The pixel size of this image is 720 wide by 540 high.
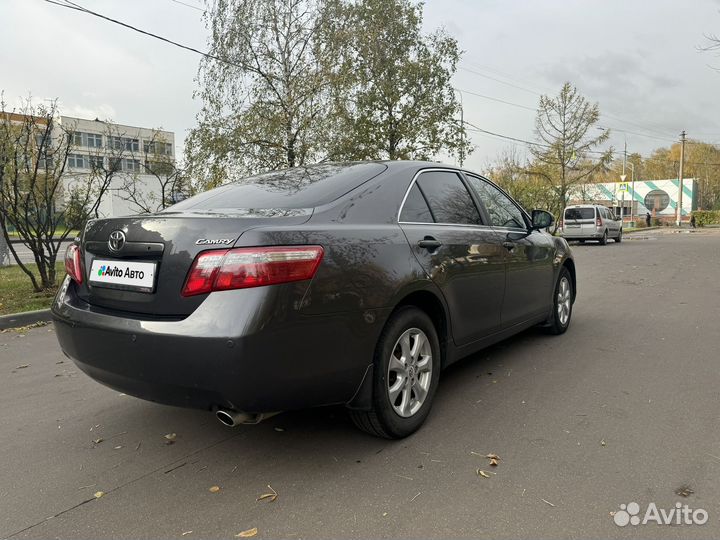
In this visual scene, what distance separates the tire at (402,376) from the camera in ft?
9.37

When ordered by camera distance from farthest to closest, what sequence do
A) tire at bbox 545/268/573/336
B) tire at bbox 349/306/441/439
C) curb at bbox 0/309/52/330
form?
curb at bbox 0/309/52/330
tire at bbox 545/268/573/336
tire at bbox 349/306/441/439

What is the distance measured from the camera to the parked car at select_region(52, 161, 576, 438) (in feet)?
7.79

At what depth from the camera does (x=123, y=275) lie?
8.87 feet

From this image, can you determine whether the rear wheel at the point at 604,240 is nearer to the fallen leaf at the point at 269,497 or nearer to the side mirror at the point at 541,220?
the side mirror at the point at 541,220

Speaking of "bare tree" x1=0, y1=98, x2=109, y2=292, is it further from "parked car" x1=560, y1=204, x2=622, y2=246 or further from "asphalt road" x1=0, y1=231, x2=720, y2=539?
"parked car" x1=560, y1=204, x2=622, y2=246

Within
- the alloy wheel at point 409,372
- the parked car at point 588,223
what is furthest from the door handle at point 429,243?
the parked car at point 588,223

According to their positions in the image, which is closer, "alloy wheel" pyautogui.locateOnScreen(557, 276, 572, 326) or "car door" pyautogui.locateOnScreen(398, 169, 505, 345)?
"car door" pyautogui.locateOnScreen(398, 169, 505, 345)

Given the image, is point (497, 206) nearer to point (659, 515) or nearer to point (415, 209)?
point (415, 209)

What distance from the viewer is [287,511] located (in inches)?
94.2

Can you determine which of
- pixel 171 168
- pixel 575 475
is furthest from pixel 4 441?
pixel 171 168

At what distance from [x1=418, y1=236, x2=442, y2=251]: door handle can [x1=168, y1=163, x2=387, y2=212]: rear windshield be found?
0.51 m

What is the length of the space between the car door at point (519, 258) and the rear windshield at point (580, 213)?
67.4ft

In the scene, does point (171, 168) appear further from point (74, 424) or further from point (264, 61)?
point (74, 424)

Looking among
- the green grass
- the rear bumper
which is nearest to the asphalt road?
the rear bumper
